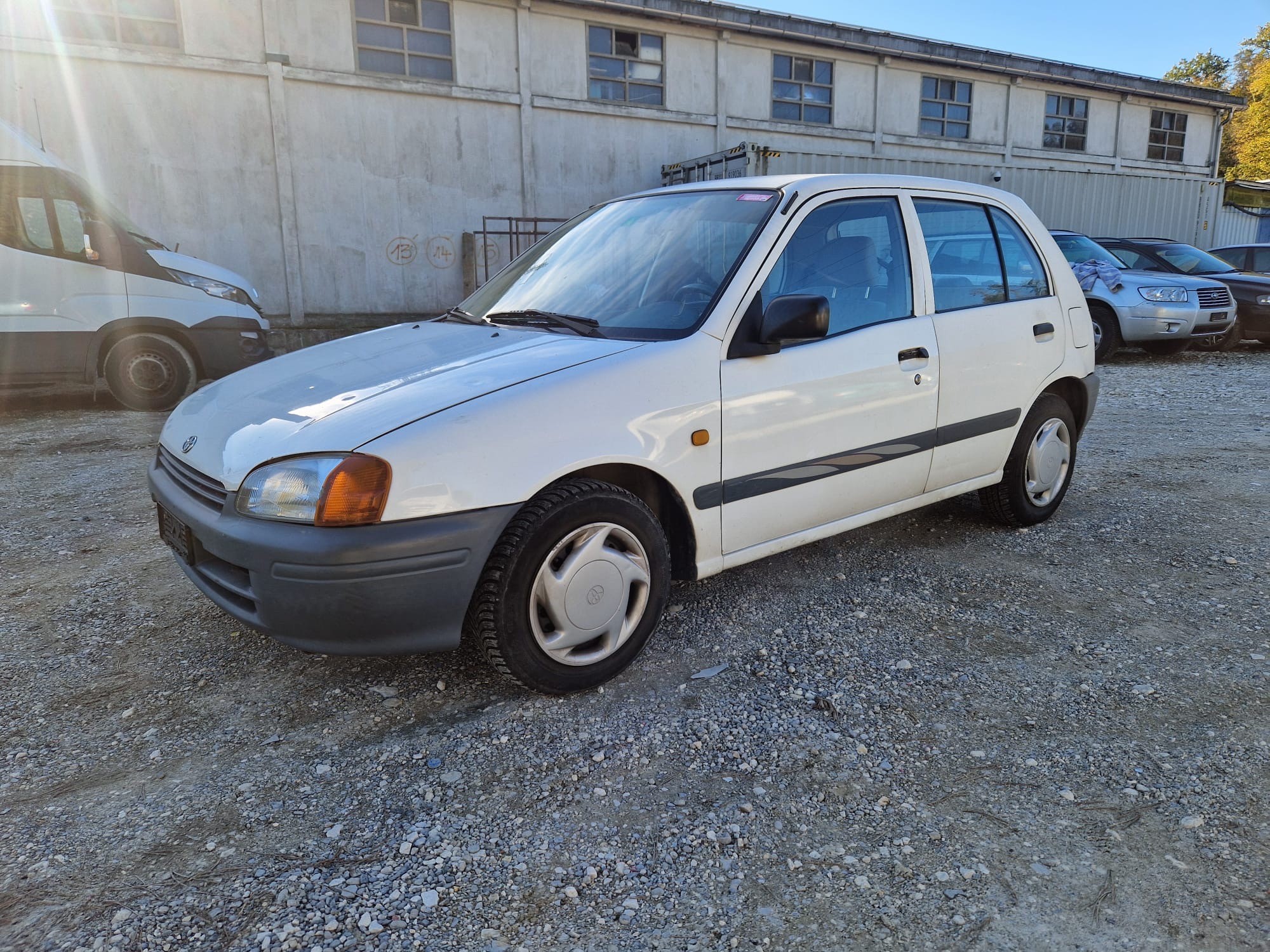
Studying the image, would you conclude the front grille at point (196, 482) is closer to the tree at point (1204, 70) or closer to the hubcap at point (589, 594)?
the hubcap at point (589, 594)

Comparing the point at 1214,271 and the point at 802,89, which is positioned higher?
the point at 802,89

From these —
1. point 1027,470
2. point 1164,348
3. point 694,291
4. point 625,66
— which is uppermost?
point 625,66

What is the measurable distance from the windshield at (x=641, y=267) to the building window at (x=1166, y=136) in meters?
24.3

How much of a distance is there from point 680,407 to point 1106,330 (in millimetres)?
10002

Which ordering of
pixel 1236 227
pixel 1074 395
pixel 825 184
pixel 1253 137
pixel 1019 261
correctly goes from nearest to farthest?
1. pixel 825 184
2. pixel 1019 261
3. pixel 1074 395
4. pixel 1236 227
5. pixel 1253 137

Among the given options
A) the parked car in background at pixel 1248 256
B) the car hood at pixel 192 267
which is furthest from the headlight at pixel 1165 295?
the car hood at pixel 192 267

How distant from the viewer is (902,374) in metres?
3.37

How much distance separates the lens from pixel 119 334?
7496 mm

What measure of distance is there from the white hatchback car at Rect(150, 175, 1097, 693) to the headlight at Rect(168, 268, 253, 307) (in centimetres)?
511

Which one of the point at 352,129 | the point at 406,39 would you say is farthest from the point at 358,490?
the point at 406,39

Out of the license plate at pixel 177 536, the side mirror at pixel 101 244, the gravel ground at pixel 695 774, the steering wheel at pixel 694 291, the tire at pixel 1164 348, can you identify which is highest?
the side mirror at pixel 101 244

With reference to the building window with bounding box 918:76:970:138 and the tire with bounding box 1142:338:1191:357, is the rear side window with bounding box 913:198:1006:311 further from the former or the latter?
the building window with bounding box 918:76:970:138

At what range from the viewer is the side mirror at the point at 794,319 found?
282 cm

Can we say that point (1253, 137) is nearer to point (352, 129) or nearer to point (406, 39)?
point (406, 39)
